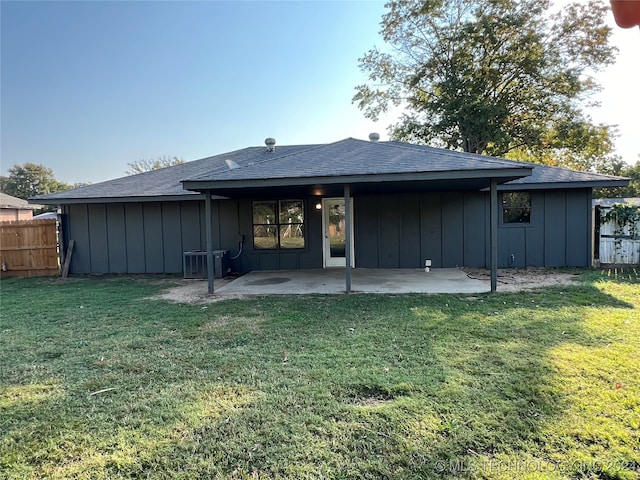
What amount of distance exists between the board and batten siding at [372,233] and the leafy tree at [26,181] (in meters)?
34.5

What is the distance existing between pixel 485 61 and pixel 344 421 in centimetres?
1920

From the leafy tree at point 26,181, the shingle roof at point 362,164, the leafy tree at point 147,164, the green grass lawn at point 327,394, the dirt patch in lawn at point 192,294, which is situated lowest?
the green grass lawn at point 327,394

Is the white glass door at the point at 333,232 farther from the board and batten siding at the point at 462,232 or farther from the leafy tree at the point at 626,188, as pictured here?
the leafy tree at the point at 626,188

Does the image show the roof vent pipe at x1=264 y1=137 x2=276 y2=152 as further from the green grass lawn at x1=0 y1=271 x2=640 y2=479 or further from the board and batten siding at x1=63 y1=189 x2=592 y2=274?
the green grass lawn at x1=0 y1=271 x2=640 y2=479

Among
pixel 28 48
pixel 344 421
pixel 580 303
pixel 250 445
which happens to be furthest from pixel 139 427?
pixel 28 48

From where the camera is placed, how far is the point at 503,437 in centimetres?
211

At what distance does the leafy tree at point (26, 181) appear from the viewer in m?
36.1

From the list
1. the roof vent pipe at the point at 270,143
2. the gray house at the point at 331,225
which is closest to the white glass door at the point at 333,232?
the gray house at the point at 331,225

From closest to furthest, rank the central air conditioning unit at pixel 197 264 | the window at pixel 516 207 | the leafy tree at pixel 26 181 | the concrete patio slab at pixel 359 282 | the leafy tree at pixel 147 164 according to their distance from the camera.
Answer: the concrete patio slab at pixel 359 282 → the central air conditioning unit at pixel 197 264 → the window at pixel 516 207 → the leafy tree at pixel 147 164 → the leafy tree at pixel 26 181

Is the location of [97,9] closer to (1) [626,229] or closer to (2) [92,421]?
(2) [92,421]

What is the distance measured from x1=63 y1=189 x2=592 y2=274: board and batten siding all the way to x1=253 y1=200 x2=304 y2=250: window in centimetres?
18

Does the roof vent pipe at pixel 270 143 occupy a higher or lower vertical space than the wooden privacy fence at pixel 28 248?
higher

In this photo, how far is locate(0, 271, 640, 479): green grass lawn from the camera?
195 cm

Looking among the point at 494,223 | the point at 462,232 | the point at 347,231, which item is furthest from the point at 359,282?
the point at 462,232
